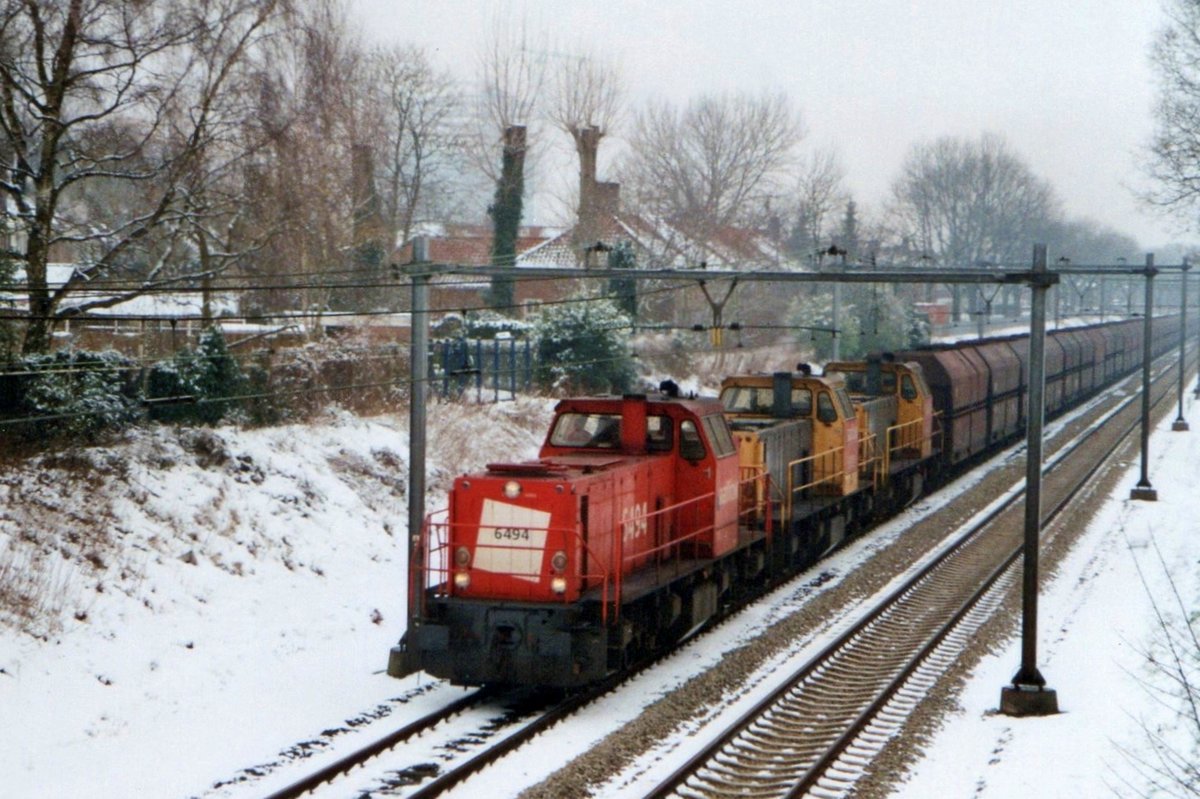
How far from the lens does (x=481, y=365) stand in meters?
33.1

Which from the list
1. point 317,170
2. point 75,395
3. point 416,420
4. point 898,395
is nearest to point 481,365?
point 317,170

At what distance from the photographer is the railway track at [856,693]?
1152cm


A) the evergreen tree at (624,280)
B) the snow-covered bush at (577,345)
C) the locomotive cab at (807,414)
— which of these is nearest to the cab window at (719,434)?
the locomotive cab at (807,414)

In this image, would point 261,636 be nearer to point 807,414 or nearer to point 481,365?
point 807,414

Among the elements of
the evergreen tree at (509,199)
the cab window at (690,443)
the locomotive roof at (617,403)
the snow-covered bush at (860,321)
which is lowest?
the cab window at (690,443)

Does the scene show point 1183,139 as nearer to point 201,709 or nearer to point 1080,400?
point 1080,400

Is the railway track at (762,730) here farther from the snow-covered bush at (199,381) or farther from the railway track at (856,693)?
the snow-covered bush at (199,381)

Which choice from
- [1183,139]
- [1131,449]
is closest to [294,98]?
[1183,139]

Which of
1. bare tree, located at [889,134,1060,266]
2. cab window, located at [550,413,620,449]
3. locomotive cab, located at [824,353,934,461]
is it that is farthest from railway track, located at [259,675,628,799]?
bare tree, located at [889,134,1060,266]

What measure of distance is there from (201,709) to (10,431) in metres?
6.64

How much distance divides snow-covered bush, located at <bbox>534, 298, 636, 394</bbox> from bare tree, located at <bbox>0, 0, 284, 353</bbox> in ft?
46.5

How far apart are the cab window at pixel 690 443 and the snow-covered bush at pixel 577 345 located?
59.7 feet

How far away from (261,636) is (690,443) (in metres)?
6.05

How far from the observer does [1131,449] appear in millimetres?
39312
